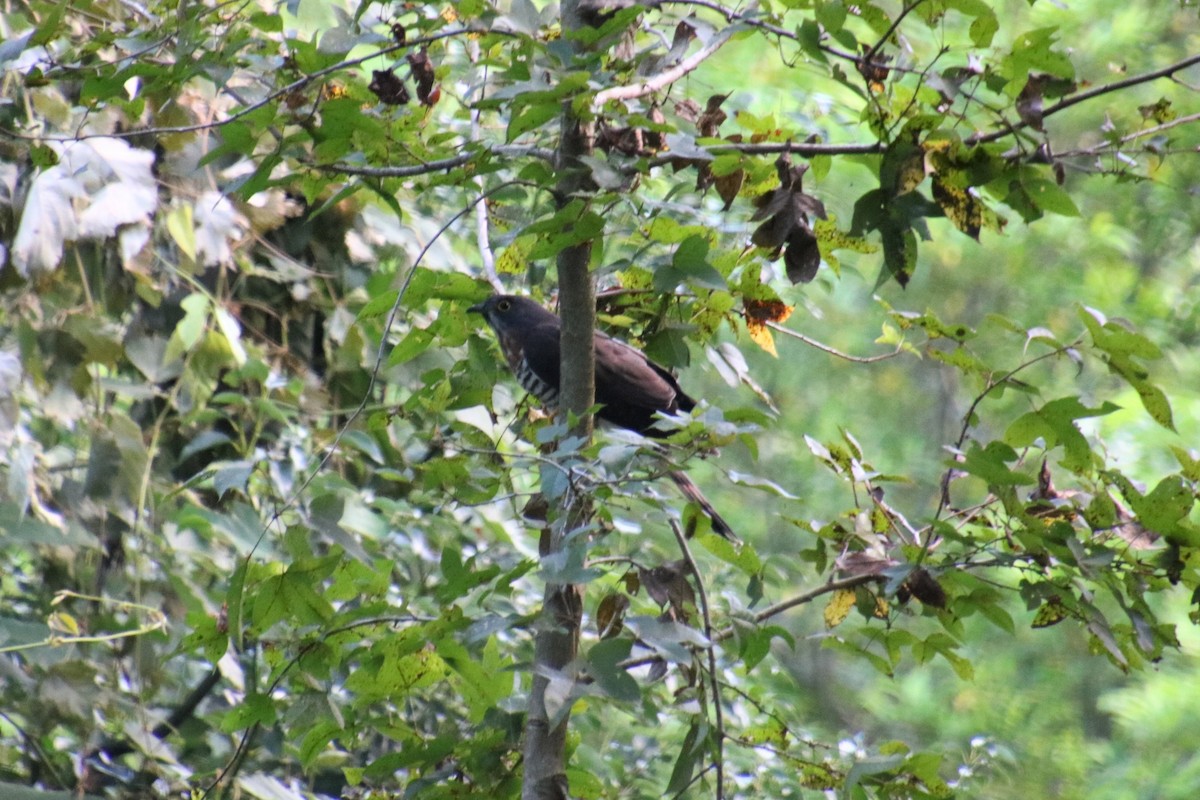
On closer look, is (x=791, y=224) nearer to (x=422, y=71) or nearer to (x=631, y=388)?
(x=422, y=71)

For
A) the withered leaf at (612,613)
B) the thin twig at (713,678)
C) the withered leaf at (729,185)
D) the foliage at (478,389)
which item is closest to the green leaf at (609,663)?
the foliage at (478,389)

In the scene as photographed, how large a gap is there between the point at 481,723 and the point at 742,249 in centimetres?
89

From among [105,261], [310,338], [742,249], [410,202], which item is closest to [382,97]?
[742,249]

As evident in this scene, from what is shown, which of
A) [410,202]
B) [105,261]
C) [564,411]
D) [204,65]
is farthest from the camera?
[410,202]

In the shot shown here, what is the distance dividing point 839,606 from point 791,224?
590mm

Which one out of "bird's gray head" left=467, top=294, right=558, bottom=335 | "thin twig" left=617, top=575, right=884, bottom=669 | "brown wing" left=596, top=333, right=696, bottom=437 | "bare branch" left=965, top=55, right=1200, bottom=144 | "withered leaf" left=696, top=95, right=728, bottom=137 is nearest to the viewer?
"bare branch" left=965, top=55, right=1200, bottom=144

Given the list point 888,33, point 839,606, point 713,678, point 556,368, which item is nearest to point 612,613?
point 713,678

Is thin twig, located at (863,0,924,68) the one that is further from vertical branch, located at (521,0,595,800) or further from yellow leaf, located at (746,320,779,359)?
yellow leaf, located at (746,320,779,359)

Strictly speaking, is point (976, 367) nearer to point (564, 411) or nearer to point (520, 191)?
point (564, 411)

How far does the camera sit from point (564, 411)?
1.74m

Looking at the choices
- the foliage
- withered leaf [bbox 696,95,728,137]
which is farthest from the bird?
withered leaf [bbox 696,95,728,137]

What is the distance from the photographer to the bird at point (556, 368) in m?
2.58

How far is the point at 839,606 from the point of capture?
69.4 inches

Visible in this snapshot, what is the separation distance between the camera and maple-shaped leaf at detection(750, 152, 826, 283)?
1.55 meters
